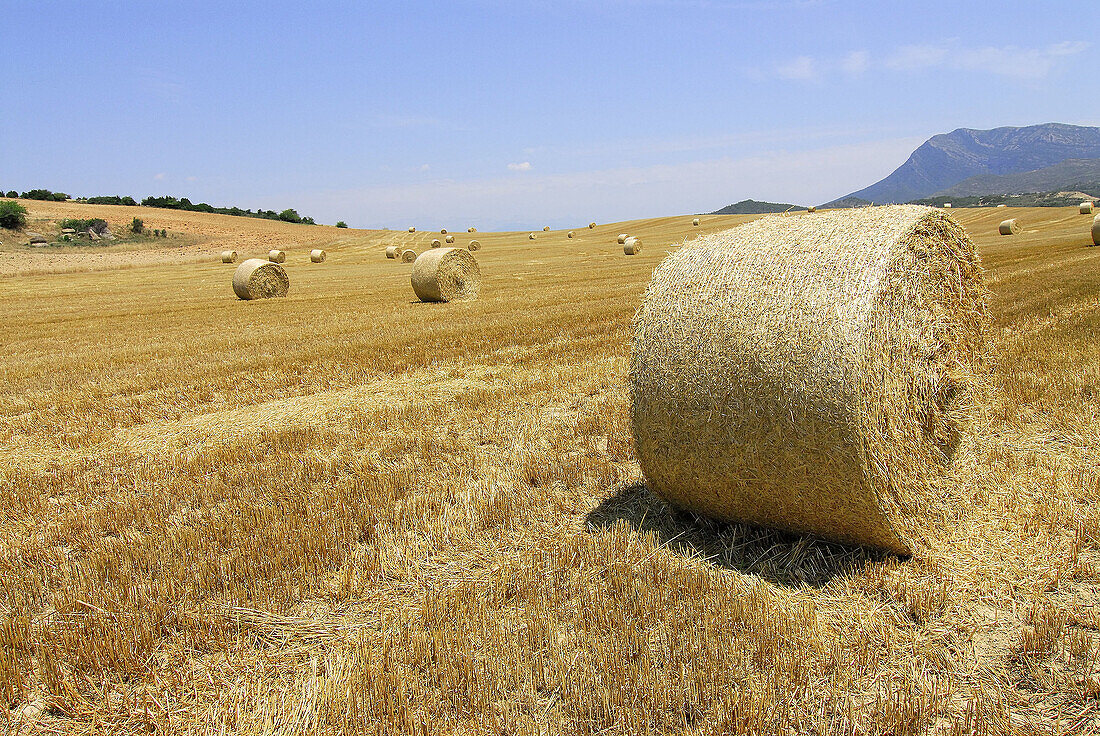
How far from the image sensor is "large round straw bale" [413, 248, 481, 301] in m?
18.2

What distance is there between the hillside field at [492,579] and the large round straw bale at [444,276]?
9508 mm

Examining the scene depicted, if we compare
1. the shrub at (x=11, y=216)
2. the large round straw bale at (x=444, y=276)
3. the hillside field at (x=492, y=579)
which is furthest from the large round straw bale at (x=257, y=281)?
the shrub at (x=11, y=216)

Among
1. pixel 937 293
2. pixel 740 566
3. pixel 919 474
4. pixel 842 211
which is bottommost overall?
pixel 740 566

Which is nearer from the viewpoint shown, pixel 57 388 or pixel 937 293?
pixel 937 293

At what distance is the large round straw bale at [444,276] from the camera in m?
18.2

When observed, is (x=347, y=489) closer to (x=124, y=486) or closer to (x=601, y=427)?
(x=124, y=486)

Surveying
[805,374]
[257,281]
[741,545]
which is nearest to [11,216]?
[257,281]

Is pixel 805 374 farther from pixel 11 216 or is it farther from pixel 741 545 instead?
pixel 11 216

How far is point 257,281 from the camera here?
21375 mm

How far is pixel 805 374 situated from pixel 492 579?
6.93 feet

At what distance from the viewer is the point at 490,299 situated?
732 inches

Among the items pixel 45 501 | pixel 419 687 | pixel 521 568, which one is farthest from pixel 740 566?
pixel 45 501

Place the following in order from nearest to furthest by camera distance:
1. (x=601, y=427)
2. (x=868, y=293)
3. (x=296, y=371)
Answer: (x=868, y=293)
(x=601, y=427)
(x=296, y=371)

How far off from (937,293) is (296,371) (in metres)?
8.24
